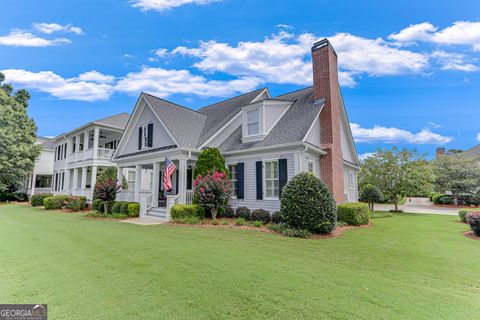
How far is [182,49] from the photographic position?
1606cm

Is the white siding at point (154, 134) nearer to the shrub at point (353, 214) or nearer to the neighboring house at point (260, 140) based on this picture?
the neighboring house at point (260, 140)

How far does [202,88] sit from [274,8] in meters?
11.4

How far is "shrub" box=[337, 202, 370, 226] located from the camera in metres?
11.0

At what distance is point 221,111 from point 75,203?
12.9 m

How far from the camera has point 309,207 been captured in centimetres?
871

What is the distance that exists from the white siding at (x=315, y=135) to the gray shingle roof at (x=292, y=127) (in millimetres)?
448

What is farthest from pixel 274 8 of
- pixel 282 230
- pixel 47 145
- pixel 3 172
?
pixel 47 145

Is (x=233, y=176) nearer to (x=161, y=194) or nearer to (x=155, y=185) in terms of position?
(x=155, y=185)

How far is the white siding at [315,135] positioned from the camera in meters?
11.8

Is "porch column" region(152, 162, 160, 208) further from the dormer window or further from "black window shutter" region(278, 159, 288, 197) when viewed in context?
"black window shutter" region(278, 159, 288, 197)

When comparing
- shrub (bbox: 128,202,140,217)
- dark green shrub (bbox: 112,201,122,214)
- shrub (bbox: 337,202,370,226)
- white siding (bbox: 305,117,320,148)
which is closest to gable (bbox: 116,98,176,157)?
shrub (bbox: 128,202,140,217)

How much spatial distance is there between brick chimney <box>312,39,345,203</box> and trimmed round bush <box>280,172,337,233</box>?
3.72 meters

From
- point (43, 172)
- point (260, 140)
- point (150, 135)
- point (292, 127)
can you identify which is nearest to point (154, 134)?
point (150, 135)

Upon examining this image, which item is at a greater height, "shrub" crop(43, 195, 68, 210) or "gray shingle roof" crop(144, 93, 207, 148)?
"gray shingle roof" crop(144, 93, 207, 148)
